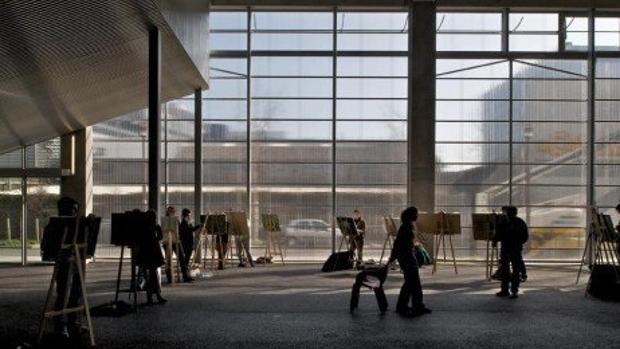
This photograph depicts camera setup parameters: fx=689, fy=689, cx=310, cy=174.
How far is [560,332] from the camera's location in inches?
384

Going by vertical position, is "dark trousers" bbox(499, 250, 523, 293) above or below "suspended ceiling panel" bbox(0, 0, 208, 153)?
below

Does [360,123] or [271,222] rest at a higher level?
[360,123]

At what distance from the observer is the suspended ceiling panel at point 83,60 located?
408 inches

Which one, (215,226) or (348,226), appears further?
(348,226)

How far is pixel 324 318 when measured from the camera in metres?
10.7

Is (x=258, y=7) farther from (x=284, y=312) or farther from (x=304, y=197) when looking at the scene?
(x=284, y=312)

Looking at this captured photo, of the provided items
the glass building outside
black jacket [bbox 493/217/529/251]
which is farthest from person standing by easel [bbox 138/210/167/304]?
the glass building outside

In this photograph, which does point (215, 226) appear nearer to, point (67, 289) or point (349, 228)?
point (349, 228)

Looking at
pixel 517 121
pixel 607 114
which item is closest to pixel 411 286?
pixel 517 121

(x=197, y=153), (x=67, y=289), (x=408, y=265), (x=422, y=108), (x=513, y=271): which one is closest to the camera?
(x=67, y=289)

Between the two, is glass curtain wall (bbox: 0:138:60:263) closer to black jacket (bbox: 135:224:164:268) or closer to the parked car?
the parked car

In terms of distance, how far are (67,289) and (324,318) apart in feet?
12.9

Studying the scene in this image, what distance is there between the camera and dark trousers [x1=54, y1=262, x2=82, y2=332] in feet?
28.5

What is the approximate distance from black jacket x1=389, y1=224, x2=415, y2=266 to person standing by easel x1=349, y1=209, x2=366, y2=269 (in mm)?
7506
